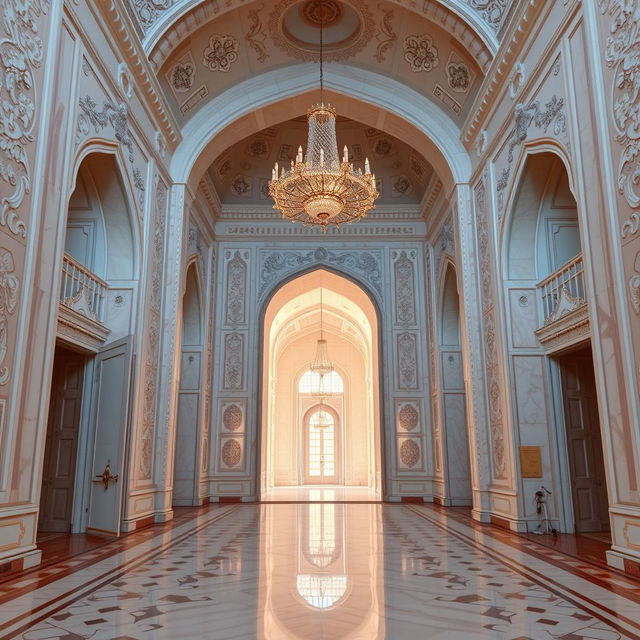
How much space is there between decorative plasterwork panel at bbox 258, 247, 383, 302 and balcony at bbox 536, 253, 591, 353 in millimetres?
5480

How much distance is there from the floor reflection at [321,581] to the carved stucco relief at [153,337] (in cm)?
184

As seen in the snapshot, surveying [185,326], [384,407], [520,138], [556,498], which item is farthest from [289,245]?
[556,498]

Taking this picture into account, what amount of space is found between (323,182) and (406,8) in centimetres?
285

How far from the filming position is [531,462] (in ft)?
22.5

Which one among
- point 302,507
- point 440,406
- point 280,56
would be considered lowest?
point 302,507

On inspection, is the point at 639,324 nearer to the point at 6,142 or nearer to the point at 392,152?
the point at 6,142

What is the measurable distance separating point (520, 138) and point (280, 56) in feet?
14.4

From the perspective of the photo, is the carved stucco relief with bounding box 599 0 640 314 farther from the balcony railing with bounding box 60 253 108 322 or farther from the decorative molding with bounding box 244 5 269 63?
the decorative molding with bounding box 244 5 269 63

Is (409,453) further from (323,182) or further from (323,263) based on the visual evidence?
(323,182)

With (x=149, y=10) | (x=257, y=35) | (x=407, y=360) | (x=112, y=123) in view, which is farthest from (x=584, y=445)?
(x=149, y=10)

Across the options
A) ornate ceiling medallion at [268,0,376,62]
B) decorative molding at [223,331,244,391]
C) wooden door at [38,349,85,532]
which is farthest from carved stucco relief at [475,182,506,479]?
decorative molding at [223,331,244,391]

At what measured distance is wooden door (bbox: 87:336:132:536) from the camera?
6.44 metres

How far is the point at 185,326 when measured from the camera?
11.4 meters

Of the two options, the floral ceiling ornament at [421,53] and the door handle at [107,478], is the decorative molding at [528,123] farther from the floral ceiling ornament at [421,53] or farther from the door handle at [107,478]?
the door handle at [107,478]
